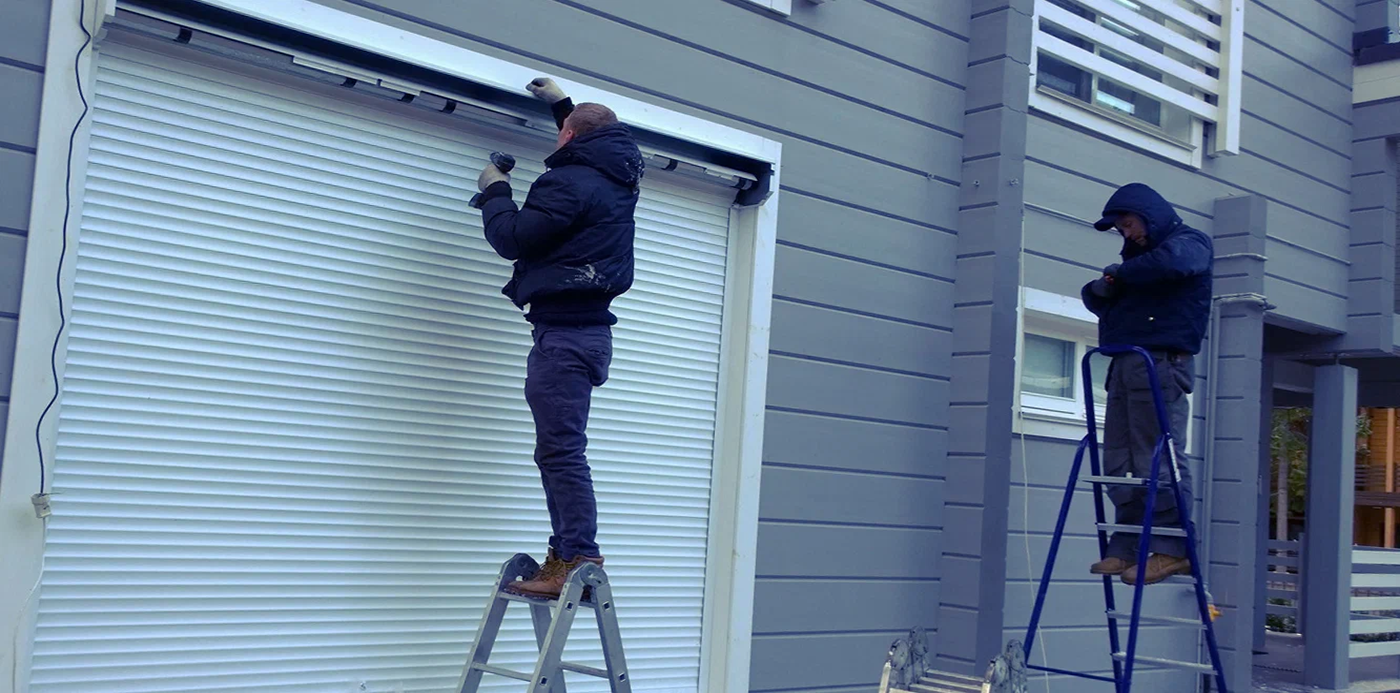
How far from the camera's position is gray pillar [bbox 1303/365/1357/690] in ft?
26.1

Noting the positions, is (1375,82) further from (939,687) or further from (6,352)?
(6,352)

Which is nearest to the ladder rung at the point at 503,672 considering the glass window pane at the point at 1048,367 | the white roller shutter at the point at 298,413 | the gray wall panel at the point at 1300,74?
the white roller shutter at the point at 298,413

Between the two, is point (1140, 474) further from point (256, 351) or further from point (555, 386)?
point (256, 351)

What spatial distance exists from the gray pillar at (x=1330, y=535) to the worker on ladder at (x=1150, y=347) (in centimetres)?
389

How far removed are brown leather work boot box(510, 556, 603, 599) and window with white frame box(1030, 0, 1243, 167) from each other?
12.2 feet

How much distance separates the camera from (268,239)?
148 inches

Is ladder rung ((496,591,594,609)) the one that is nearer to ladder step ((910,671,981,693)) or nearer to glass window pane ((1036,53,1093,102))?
ladder step ((910,671,981,693))

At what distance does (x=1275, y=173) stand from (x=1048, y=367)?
2516 mm

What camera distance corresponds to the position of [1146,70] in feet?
23.1

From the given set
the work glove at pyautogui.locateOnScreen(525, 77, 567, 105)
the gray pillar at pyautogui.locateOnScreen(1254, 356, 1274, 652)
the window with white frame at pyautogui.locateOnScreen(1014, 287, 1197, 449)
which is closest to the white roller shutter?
the work glove at pyautogui.locateOnScreen(525, 77, 567, 105)

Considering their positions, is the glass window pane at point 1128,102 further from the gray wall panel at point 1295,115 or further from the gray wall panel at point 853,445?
the gray wall panel at point 853,445

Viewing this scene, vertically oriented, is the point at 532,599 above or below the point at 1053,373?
below

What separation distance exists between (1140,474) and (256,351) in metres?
3.18

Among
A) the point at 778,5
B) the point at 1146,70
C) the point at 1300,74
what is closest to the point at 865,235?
the point at 778,5
